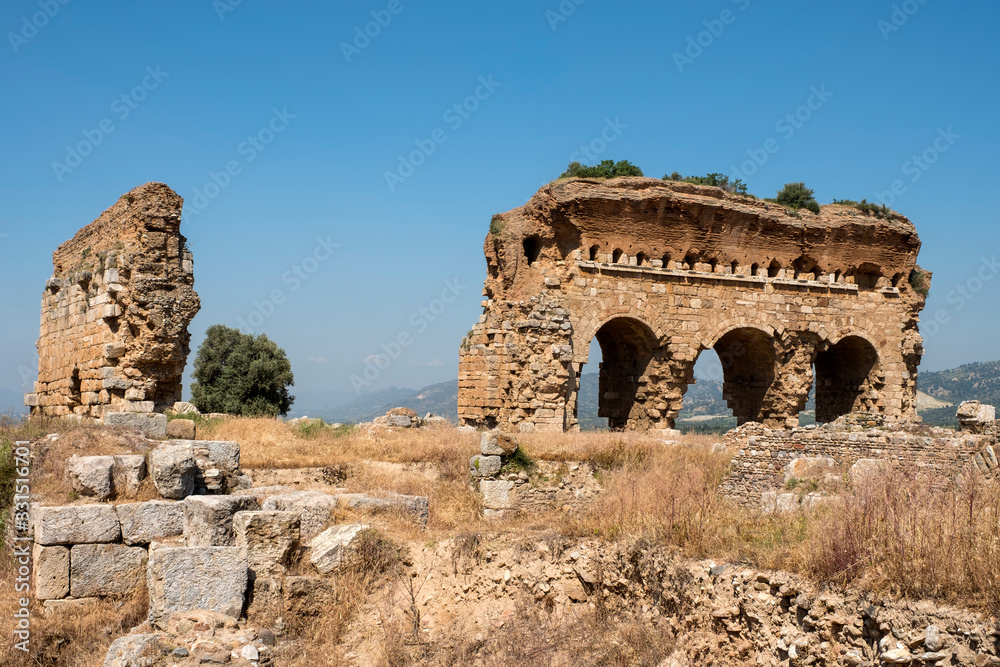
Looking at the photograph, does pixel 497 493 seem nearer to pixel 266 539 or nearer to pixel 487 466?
pixel 487 466

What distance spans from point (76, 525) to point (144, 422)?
4.26m

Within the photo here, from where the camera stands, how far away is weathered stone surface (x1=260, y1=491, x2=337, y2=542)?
7.83m

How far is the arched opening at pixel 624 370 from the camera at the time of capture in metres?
20.8

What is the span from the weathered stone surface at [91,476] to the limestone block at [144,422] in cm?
294

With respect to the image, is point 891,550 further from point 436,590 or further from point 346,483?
point 346,483

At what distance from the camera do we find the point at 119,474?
8.49 m

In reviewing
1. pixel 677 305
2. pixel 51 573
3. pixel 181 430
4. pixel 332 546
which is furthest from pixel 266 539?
pixel 677 305

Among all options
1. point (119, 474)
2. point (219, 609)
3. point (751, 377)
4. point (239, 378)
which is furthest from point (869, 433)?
point (239, 378)

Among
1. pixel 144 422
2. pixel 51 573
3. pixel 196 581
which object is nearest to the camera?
pixel 196 581

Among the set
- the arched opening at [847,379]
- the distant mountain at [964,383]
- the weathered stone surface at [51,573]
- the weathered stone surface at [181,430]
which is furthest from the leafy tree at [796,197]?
the distant mountain at [964,383]

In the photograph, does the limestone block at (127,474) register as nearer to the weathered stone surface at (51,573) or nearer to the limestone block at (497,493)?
the weathered stone surface at (51,573)

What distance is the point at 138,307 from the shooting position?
14797 mm

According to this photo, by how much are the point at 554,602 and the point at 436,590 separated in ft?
3.57

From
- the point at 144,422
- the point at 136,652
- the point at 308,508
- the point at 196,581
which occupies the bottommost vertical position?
the point at 136,652
